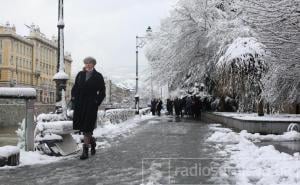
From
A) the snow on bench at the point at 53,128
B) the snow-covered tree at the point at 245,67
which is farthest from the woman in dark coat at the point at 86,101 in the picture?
the snow-covered tree at the point at 245,67

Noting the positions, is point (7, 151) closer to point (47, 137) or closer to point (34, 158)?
point (34, 158)

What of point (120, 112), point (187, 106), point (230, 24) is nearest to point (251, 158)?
point (120, 112)

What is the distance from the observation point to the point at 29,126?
1073cm

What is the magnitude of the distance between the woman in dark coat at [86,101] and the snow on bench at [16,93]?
908mm

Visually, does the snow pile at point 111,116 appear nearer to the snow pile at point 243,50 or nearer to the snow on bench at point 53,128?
the snow pile at point 243,50

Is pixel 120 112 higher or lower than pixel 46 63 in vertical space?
lower

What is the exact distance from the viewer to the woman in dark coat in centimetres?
1036

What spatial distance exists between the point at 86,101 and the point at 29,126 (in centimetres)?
138

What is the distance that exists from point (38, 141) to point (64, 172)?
241 cm

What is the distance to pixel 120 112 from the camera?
29.2 meters

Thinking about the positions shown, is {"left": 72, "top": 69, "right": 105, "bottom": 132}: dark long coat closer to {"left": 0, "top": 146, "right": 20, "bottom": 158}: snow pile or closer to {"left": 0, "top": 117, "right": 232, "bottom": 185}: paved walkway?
{"left": 0, "top": 117, "right": 232, "bottom": 185}: paved walkway

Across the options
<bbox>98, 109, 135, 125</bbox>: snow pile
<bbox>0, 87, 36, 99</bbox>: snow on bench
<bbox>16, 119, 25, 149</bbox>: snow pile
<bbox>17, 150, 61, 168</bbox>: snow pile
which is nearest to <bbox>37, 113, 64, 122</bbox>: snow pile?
<bbox>16, 119, 25, 149</bbox>: snow pile

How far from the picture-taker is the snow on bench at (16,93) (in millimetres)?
10110

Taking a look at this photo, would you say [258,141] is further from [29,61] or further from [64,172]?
[29,61]
